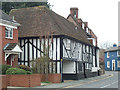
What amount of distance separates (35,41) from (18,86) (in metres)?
10.1

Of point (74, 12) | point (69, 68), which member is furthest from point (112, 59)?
point (69, 68)

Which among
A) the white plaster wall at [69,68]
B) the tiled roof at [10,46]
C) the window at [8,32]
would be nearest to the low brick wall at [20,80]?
the tiled roof at [10,46]

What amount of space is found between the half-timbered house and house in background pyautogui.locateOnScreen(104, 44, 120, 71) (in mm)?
32852

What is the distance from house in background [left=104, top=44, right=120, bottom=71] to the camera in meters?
68.6

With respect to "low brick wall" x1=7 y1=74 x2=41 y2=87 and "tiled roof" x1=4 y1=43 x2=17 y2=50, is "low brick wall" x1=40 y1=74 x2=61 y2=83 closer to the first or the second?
"tiled roof" x1=4 y1=43 x2=17 y2=50

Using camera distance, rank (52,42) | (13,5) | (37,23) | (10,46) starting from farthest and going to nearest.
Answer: (13,5) < (37,23) < (52,42) < (10,46)

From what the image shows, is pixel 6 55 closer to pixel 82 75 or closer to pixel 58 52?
pixel 58 52

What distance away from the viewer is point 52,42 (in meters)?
29.7

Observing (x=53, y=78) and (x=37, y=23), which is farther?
(x=37, y=23)

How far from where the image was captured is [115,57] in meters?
69.6

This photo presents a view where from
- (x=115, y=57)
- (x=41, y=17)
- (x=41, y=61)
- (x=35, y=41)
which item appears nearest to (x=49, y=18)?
(x=41, y=17)

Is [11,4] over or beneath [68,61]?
over

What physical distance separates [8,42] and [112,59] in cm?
4753

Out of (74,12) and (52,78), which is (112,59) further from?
(52,78)
